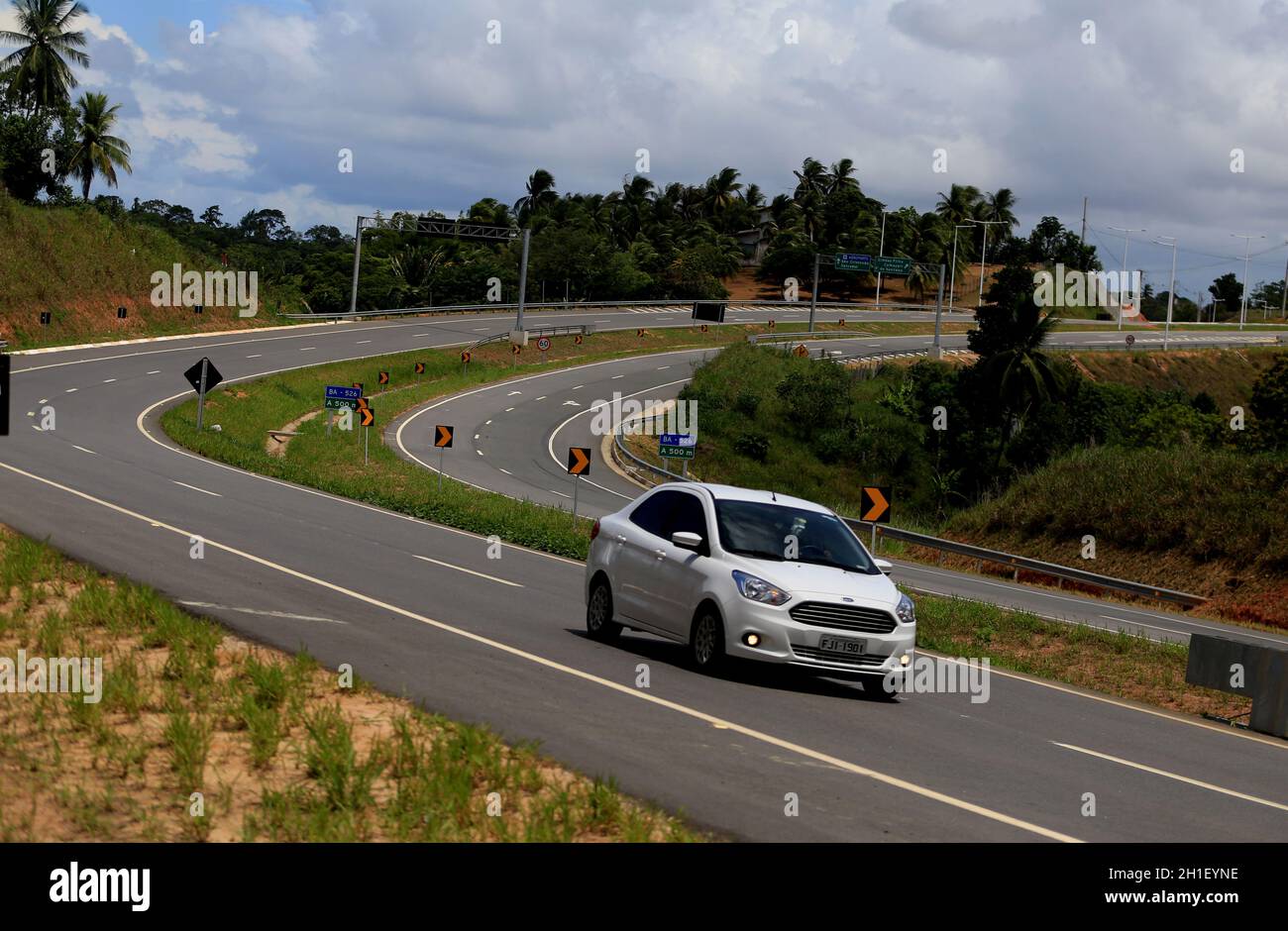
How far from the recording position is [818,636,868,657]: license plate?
12.6 metres

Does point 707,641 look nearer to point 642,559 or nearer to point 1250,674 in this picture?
point 642,559

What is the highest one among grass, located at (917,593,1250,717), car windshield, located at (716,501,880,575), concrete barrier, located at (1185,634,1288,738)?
car windshield, located at (716,501,880,575)

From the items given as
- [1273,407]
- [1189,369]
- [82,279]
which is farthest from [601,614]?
[1189,369]

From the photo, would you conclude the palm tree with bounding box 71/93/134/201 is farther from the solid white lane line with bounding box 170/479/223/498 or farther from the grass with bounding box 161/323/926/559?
the solid white lane line with bounding box 170/479/223/498

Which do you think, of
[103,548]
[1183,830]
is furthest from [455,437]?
[1183,830]

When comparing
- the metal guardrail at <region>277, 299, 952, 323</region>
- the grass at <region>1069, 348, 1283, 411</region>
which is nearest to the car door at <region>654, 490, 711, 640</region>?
the metal guardrail at <region>277, 299, 952, 323</region>

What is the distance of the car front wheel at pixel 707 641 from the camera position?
1295 centimetres

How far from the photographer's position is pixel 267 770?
8.32 meters

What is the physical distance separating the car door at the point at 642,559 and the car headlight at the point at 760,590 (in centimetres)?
140

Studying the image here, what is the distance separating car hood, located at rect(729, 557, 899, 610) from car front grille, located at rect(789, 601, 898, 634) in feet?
0.25

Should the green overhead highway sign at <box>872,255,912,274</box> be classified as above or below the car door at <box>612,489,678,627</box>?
above

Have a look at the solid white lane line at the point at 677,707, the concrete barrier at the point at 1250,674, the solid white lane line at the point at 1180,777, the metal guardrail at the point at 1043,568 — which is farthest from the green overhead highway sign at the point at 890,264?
the solid white lane line at the point at 1180,777

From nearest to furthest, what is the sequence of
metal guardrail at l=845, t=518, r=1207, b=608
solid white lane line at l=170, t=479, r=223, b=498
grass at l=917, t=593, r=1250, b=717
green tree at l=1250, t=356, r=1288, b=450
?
1. grass at l=917, t=593, r=1250, b=717
2. solid white lane line at l=170, t=479, r=223, b=498
3. metal guardrail at l=845, t=518, r=1207, b=608
4. green tree at l=1250, t=356, r=1288, b=450
